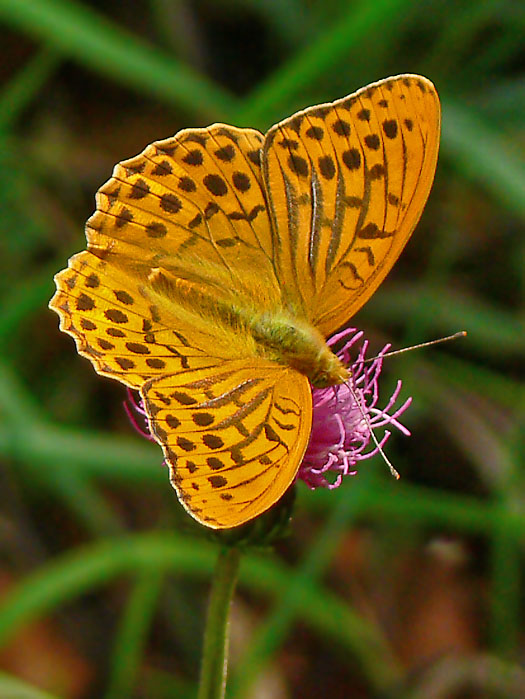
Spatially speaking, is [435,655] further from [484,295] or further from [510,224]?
[510,224]

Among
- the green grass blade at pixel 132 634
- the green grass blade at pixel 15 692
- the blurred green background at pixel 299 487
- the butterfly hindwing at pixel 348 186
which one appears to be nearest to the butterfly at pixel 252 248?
the butterfly hindwing at pixel 348 186

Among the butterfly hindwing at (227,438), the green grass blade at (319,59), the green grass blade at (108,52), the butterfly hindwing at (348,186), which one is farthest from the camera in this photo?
the green grass blade at (108,52)

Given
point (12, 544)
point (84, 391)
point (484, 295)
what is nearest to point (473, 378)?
point (484, 295)

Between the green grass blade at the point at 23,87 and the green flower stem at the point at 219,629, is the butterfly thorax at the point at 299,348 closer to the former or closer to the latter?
the green flower stem at the point at 219,629

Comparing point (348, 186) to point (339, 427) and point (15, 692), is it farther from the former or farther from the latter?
point (15, 692)

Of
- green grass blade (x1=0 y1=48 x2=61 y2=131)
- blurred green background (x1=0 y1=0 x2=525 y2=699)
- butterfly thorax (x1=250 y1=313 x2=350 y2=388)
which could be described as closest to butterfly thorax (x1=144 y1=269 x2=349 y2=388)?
butterfly thorax (x1=250 y1=313 x2=350 y2=388)

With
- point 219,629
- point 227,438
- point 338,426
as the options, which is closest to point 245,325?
point 338,426

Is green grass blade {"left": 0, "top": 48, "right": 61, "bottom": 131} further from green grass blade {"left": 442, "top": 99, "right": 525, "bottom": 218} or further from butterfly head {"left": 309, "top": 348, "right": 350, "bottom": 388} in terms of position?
butterfly head {"left": 309, "top": 348, "right": 350, "bottom": 388}
